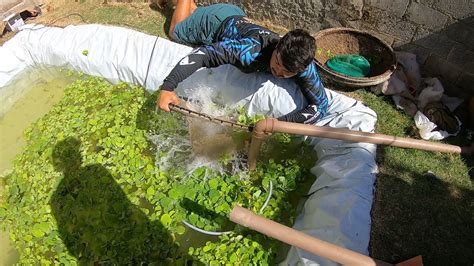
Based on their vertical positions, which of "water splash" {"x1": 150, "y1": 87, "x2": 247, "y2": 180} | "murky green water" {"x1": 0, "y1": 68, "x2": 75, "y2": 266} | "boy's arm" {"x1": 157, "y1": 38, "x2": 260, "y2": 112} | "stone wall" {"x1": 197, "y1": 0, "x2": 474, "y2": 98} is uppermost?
"boy's arm" {"x1": 157, "y1": 38, "x2": 260, "y2": 112}

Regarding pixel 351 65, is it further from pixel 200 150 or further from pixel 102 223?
pixel 102 223

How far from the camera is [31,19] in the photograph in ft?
21.4

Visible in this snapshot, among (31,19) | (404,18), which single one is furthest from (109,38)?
(404,18)

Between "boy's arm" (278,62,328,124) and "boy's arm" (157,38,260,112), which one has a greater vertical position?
"boy's arm" (157,38,260,112)

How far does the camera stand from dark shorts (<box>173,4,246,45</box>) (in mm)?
5254

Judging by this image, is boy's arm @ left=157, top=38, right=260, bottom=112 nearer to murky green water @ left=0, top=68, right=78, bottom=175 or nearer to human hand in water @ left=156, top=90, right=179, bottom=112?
human hand in water @ left=156, top=90, right=179, bottom=112

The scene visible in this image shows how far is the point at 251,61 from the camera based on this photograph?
4.36 meters

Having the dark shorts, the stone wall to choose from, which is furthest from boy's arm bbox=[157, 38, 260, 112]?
the stone wall

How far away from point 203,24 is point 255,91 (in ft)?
Result: 4.18

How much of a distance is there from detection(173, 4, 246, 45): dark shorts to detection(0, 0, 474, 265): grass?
251cm

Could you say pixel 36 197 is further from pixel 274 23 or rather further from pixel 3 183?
pixel 274 23

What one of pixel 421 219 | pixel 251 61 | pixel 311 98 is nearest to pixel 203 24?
pixel 251 61

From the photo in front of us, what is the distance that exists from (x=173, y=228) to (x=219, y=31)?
2.67 meters

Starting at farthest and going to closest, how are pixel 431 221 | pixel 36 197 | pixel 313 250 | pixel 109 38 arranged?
pixel 109 38
pixel 36 197
pixel 431 221
pixel 313 250
